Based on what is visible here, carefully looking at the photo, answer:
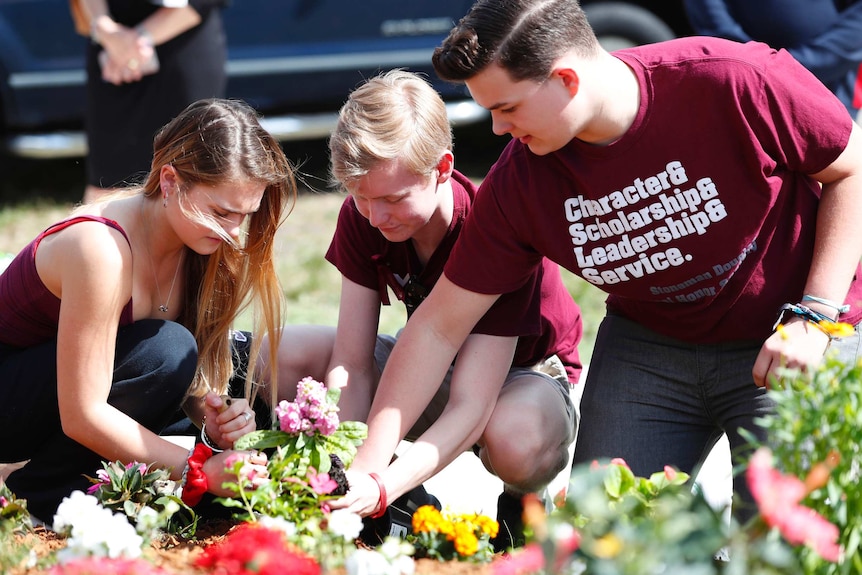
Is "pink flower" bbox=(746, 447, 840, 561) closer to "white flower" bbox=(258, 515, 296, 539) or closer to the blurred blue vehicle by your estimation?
"white flower" bbox=(258, 515, 296, 539)

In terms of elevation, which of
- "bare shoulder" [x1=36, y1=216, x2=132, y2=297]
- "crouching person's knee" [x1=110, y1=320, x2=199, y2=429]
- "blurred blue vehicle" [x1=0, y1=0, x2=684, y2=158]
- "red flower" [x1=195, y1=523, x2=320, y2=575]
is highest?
"red flower" [x1=195, y1=523, x2=320, y2=575]

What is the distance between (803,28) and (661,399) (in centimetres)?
189

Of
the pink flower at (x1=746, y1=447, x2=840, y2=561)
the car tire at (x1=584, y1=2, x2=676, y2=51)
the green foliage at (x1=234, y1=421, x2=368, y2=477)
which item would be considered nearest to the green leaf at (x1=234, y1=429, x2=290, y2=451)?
the green foliage at (x1=234, y1=421, x2=368, y2=477)

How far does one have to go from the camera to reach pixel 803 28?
388 centimetres

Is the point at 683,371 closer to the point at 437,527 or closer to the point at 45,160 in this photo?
the point at 437,527

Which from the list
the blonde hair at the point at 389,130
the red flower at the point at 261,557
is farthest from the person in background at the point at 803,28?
the red flower at the point at 261,557

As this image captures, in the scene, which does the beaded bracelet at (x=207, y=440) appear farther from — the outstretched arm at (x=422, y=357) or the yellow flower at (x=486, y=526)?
the yellow flower at (x=486, y=526)

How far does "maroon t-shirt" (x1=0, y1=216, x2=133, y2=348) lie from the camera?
2570 mm

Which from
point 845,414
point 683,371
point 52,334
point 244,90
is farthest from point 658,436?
point 244,90

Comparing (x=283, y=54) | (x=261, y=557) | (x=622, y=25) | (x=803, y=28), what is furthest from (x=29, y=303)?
(x=622, y=25)

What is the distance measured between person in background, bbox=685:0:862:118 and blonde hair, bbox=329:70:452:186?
1751 mm

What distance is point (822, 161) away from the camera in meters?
2.31

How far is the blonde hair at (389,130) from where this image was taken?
2.49m

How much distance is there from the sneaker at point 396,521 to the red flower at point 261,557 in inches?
30.7
